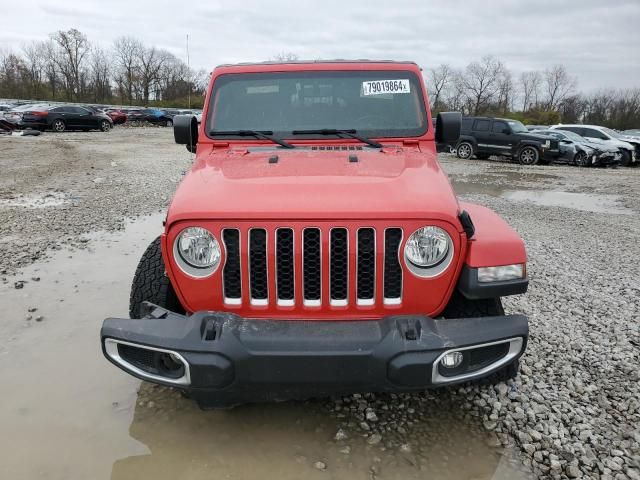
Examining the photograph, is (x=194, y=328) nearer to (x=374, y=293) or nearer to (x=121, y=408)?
(x=374, y=293)

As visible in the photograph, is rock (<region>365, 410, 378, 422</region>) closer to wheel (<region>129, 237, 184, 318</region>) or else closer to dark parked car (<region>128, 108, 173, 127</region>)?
wheel (<region>129, 237, 184, 318</region>)

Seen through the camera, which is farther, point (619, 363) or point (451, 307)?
point (619, 363)

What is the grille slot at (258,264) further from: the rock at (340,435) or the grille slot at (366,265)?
the rock at (340,435)

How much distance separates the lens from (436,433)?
2.78 m

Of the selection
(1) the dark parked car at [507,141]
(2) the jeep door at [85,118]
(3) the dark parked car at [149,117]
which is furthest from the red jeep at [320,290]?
(3) the dark parked car at [149,117]

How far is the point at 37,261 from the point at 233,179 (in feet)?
12.8

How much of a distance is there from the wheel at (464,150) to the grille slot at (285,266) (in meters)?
18.5

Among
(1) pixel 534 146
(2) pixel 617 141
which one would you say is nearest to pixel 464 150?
(1) pixel 534 146

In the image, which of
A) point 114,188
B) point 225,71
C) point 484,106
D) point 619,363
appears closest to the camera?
point 619,363

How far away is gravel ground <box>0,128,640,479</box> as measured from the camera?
8.91 feet

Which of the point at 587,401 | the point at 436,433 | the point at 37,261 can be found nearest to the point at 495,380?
the point at 436,433

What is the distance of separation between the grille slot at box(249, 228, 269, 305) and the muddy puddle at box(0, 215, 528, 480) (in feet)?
2.79

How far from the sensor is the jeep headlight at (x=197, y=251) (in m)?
2.38

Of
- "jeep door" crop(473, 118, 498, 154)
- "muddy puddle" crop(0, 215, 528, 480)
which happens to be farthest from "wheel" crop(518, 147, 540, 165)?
"muddy puddle" crop(0, 215, 528, 480)
